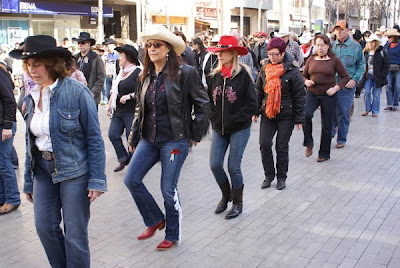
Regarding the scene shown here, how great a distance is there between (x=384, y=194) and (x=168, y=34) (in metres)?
3.61

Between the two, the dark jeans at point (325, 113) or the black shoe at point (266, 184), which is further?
the dark jeans at point (325, 113)

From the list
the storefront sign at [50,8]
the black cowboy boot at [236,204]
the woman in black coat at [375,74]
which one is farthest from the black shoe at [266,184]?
the storefront sign at [50,8]

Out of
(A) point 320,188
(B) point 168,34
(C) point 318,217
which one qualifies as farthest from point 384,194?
(B) point 168,34

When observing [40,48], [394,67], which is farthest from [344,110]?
[40,48]

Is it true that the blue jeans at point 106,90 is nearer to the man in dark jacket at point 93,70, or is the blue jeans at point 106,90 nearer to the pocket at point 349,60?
the man in dark jacket at point 93,70

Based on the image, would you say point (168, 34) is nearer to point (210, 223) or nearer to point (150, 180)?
point (210, 223)

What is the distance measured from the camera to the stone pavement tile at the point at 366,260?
182 inches

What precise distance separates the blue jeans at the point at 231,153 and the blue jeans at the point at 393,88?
9186 millimetres

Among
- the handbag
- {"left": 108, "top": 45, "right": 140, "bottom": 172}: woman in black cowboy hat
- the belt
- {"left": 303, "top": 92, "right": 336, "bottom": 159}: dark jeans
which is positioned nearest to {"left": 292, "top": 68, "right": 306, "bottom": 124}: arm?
{"left": 303, "top": 92, "right": 336, "bottom": 159}: dark jeans

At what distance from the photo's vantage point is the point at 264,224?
5.70m

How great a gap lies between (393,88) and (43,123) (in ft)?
39.4

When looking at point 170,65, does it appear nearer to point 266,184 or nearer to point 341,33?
point 266,184

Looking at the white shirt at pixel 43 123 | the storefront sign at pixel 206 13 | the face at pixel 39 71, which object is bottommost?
the white shirt at pixel 43 123

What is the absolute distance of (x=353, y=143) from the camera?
9867mm
